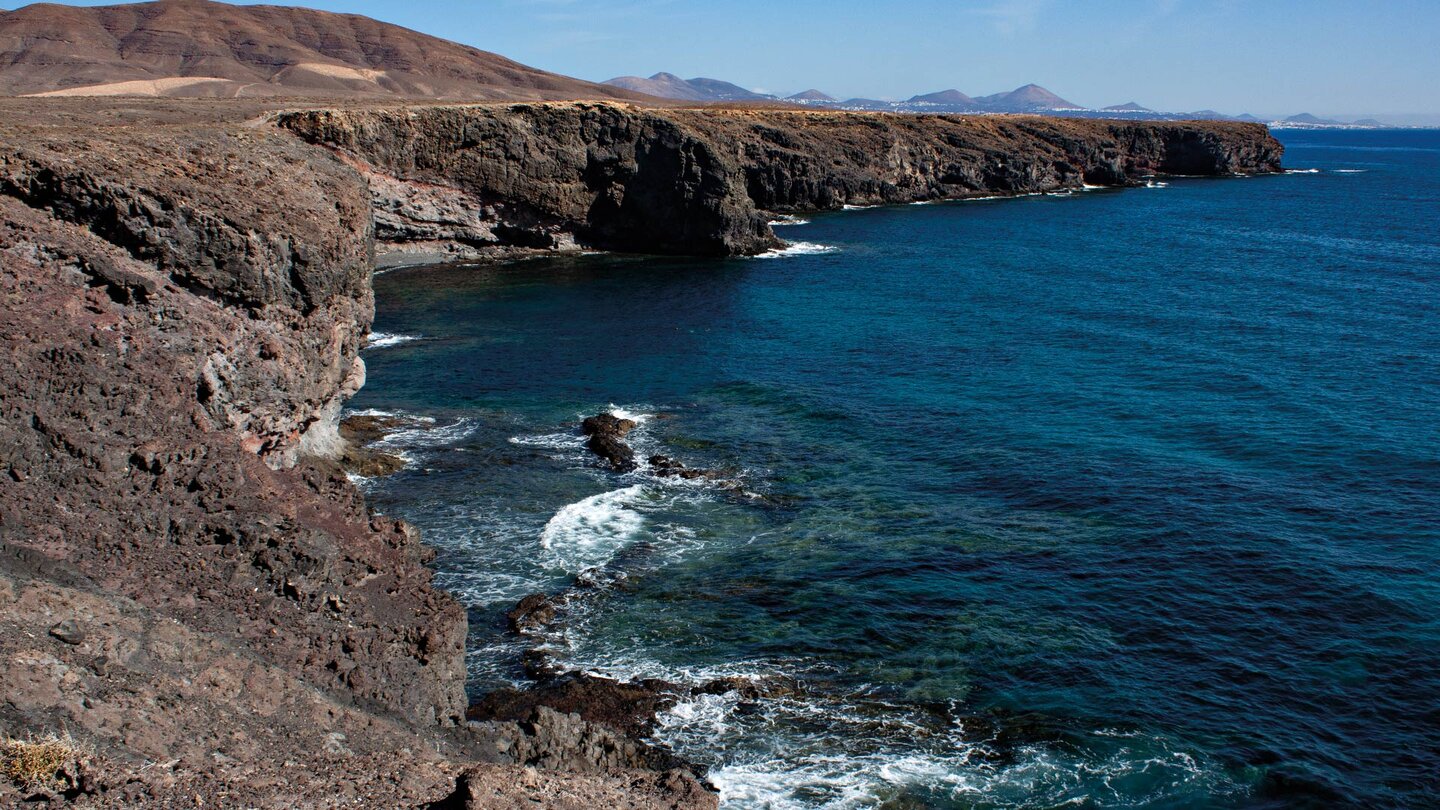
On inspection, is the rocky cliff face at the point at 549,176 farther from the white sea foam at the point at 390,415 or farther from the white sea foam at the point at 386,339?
the white sea foam at the point at 390,415

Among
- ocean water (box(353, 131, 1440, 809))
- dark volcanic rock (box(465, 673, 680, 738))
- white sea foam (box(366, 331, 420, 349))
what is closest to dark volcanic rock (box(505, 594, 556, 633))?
ocean water (box(353, 131, 1440, 809))

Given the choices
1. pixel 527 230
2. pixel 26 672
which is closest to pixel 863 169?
pixel 527 230

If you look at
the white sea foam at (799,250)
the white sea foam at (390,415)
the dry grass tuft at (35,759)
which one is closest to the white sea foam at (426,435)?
the white sea foam at (390,415)

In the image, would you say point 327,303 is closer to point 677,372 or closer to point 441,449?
point 441,449

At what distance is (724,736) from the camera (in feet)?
79.7

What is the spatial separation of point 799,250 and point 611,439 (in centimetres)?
5747

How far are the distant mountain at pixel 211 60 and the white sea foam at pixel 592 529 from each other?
341 ft

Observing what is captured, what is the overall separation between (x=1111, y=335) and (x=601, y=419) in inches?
1331

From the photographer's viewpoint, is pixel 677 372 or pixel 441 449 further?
pixel 677 372

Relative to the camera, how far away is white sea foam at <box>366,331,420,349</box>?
60.1 metres

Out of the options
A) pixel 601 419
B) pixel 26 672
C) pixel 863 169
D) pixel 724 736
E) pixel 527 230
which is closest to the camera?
pixel 26 672

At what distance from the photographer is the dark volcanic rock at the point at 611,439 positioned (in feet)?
138

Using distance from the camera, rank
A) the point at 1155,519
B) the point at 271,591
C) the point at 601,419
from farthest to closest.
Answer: the point at 601,419 < the point at 1155,519 < the point at 271,591

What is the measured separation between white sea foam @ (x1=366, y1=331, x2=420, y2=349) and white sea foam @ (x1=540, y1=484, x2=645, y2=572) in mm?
26828
